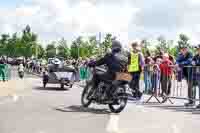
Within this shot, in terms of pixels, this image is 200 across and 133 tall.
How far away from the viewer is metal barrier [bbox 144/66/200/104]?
14.8 m

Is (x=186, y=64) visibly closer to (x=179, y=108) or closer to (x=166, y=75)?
(x=166, y=75)

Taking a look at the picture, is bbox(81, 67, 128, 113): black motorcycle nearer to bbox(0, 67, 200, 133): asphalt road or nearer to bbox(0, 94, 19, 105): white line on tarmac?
bbox(0, 67, 200, 133): asphalt road

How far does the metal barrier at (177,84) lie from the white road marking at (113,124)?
3.56 meters

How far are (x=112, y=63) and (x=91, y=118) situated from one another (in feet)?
6.94

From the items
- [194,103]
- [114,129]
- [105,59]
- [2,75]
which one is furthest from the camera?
[2,75]

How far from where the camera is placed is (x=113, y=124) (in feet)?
34.3

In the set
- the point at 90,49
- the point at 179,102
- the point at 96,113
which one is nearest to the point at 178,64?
the point at 179,102

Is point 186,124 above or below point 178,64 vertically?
below

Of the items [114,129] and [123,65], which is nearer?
[114,129]

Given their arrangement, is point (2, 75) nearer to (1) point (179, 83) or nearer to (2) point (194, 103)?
(1) point (179, 83)

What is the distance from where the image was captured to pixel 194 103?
14750 mm

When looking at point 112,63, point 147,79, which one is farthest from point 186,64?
point 147,79

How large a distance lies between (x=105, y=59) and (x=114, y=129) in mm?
3859

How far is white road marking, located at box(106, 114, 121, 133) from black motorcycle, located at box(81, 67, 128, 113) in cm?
69
